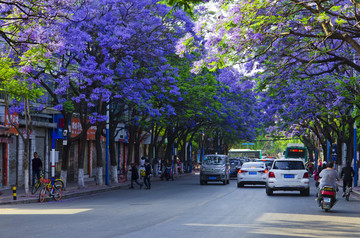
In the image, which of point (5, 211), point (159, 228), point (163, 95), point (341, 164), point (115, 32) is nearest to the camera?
point (159, 228)

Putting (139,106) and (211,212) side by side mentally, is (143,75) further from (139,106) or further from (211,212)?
(211,212)

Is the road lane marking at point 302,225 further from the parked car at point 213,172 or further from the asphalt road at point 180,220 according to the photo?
the parked car at point 213,172

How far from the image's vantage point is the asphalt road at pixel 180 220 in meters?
12.8

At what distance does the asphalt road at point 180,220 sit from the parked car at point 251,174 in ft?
41.7

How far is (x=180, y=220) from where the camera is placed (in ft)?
50.5

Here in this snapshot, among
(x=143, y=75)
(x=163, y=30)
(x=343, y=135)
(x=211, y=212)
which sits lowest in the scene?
(x=211, y=212)

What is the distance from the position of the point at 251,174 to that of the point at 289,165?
8444 millimetres

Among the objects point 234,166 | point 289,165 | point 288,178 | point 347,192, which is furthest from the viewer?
point 234,166

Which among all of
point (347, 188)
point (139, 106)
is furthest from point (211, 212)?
point (139, 106)

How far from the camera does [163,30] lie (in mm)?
31781

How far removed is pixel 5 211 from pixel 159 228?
7321 millimetres

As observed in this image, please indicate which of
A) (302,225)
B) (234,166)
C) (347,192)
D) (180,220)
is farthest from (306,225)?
(234,166)

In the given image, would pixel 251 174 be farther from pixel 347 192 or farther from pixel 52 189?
pixel 52 189

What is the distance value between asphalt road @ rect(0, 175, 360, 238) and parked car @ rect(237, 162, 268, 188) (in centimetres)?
1270
